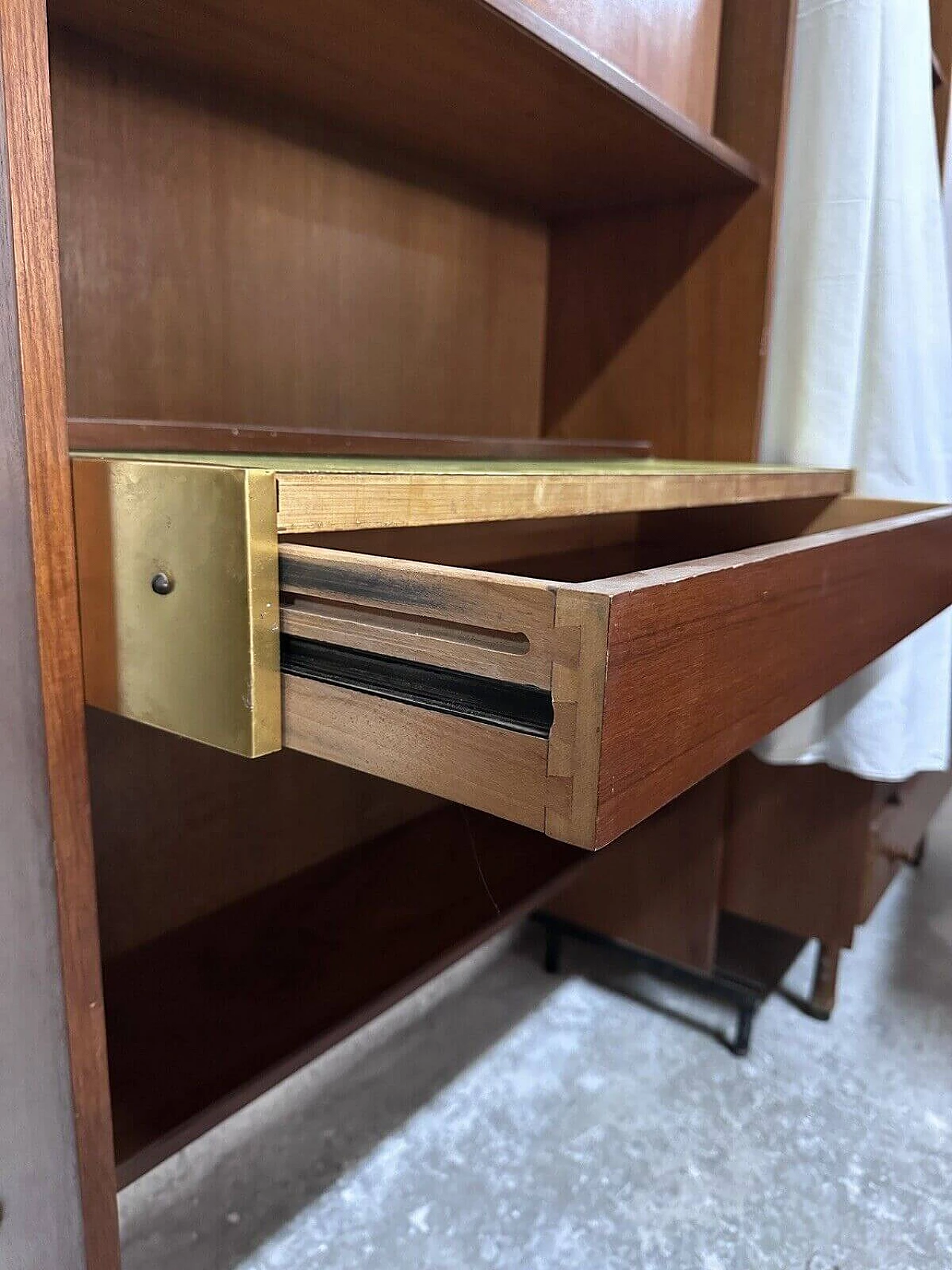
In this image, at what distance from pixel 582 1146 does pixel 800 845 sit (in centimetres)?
52

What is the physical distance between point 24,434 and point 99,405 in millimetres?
358

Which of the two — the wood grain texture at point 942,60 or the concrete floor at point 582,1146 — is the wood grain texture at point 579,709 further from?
the wood grain texture at point 942,60

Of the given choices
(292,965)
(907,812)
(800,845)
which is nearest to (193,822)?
(292,965)

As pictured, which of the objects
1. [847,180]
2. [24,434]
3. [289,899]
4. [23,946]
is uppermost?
[847,180]

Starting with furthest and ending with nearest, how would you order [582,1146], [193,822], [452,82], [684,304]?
[684,304] → [582,1146] → [193,822] → [452,82]

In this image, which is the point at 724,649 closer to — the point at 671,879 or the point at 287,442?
the point at 287,442

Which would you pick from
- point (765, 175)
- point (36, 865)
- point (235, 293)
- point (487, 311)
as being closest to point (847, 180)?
point (765, 175)

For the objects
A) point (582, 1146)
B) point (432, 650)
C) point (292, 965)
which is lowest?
point (582, 1146)

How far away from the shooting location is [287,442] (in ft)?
2.99

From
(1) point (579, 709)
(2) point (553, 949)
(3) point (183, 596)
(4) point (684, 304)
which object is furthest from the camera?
(2) point (553, 949)

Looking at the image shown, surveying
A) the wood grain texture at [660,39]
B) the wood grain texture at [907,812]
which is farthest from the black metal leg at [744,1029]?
the wood grain texture at [660,39]

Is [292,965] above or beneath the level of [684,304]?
beneath

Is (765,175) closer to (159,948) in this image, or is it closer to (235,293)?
(235,293)

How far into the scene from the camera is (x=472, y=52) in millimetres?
843
